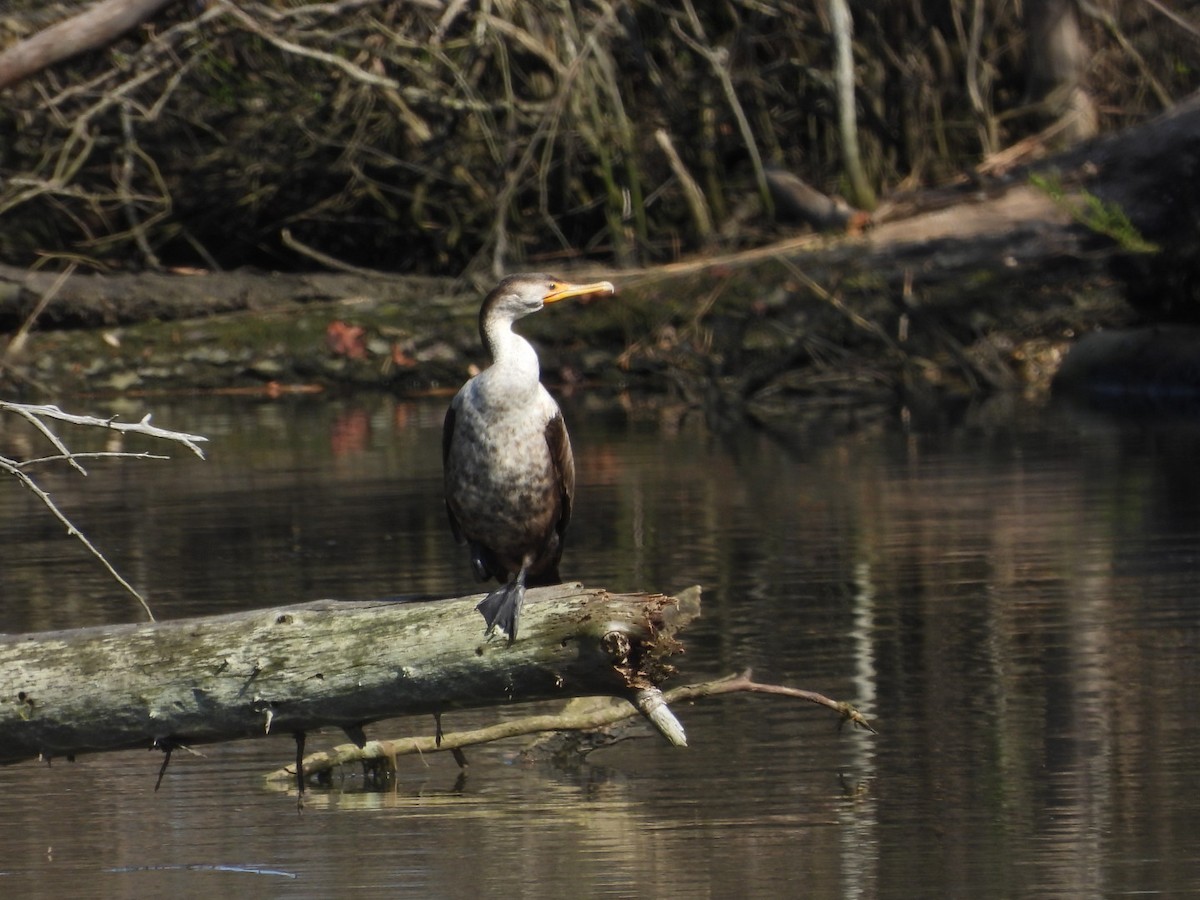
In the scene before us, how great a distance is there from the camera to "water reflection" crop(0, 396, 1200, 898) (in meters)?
4.43

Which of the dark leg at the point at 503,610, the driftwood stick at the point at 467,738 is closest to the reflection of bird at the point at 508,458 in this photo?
the driftwood stick at the point at 467,738

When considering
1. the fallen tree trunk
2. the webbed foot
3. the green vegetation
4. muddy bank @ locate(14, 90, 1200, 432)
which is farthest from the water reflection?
muddy bank @ locate(14, 90, 1200, 432)

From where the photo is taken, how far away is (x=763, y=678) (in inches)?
247

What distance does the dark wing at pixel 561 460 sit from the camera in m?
5.24

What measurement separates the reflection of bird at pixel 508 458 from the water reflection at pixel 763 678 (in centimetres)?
60

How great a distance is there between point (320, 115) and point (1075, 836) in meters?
15.1

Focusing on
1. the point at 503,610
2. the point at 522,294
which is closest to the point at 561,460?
the point at 522,294

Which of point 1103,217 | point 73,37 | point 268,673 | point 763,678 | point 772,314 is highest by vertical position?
point 73,37

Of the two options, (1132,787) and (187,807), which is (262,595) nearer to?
(187,807)

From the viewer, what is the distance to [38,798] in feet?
17.0

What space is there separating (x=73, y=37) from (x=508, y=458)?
9.10 meters

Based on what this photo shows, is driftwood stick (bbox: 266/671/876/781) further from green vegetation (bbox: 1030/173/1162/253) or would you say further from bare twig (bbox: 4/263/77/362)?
bare twig (bbox: 4/263/77/362)

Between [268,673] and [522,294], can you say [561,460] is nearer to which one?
[522,294]

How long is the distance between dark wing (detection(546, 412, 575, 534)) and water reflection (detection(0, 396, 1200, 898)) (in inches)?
25.3
